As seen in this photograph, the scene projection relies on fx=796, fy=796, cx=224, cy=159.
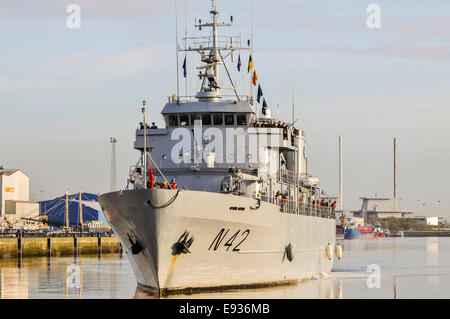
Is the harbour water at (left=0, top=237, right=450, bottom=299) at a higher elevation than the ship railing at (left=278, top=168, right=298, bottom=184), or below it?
below

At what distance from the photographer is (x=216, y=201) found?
27359mm

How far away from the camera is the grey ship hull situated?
26.6 metres

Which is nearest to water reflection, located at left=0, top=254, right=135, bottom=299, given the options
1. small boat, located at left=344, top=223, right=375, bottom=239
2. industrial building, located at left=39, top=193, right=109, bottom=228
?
industrial building, located at left=39, top=193, right=109, bottom=228

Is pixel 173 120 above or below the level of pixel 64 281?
above

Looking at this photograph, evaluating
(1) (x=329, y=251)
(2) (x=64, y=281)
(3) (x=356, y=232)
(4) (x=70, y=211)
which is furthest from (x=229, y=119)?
(3) (x=356, y=232)

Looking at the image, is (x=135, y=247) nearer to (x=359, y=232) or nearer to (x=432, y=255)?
(x=432, y=255)

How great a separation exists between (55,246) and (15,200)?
1425 inches

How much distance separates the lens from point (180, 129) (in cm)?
3372

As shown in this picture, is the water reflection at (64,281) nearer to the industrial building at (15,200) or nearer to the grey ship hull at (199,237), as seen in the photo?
the grey ship hull at (199,237)

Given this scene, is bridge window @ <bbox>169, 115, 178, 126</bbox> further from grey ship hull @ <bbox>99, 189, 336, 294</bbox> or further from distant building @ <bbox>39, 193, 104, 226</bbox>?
distant building @ <bbox>39, 193, 104, 226</bbox>

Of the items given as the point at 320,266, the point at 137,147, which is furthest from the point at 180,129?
the point at 320,266

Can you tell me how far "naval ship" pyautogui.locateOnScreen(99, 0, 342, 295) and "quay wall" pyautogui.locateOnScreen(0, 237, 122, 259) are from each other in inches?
993
